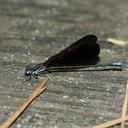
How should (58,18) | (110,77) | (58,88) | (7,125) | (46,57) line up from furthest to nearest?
1. (58,18)
2. (46,57)
3. (110,77)
4. (58,88)
5. (7,125)

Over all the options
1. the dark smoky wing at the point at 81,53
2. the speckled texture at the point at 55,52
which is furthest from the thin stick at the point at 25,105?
the dark smoky wing at the point at 81,53

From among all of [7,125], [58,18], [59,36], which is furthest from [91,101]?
[58,18]

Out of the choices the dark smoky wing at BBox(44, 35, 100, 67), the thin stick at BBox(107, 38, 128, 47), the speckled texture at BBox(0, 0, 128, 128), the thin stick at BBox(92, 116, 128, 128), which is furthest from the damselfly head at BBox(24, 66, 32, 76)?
the thin stick at BBox(107, 38, 128, 47)

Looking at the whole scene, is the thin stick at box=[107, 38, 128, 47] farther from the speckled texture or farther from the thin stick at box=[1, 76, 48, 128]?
the thin stick at box=[1, 76, 48, 128]

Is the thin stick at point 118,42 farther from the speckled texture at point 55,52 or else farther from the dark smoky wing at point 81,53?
the dark smoky wing at point 81,53

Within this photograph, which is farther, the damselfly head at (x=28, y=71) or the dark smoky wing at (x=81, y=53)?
the dark smoky wing at (x=81, y=53)

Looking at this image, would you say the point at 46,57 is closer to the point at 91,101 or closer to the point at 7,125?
the point at 91,101
